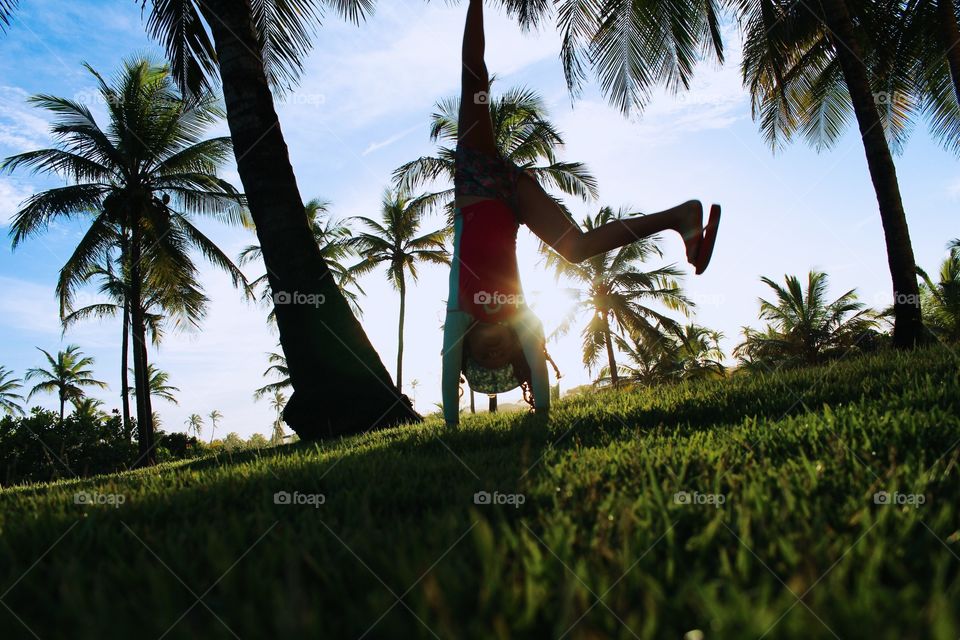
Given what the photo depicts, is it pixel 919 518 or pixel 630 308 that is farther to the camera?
pixel 630 308

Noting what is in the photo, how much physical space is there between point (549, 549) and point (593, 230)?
102 inches

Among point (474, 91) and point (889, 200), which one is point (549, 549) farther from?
point (889, 200)

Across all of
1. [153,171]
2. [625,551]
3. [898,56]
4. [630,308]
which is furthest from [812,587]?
[630,308]

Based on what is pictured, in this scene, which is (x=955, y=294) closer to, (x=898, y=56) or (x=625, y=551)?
(x=898, y=56)

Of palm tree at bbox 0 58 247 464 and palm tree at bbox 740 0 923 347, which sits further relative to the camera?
palm tree at bbox 0 58 247 464

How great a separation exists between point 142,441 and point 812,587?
750 inches

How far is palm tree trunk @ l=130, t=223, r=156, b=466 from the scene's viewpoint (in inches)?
636

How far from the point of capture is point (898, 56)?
1150 centimetres

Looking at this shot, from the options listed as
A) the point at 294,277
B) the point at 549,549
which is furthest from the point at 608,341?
the point at 549,549

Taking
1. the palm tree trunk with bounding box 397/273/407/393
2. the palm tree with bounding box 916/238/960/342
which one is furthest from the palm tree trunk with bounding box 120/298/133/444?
the palm tree with bounding box 916/238/960/342

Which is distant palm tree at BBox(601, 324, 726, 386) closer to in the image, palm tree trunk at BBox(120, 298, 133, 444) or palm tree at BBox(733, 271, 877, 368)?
palm tree at BBox(733, 271, 877, 368)

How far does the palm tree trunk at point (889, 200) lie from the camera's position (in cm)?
712

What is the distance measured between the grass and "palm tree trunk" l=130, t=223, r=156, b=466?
650 inches

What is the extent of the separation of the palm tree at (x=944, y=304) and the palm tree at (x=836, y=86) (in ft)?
53.2
